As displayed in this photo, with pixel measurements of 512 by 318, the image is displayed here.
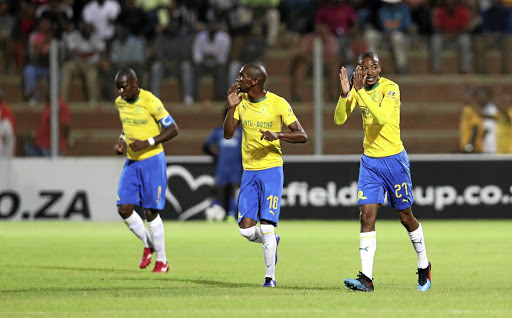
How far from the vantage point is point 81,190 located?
22.4 m

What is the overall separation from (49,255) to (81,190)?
691cm

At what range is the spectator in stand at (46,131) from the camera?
21766 mm

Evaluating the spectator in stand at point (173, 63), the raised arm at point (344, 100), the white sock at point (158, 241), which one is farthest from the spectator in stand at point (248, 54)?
the raised arm at point (344, 100)

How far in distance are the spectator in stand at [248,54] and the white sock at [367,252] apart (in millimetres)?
11014

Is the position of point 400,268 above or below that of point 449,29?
below

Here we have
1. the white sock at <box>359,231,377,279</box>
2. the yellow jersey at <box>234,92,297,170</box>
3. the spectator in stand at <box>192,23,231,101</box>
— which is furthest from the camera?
the spectator in stand at <box>192,23,231,101</box>

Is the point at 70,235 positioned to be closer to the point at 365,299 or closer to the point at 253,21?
the point at 253,21

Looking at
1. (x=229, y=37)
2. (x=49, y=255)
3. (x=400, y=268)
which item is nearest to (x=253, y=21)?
(x=229, y=37)

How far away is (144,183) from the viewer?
13492 mm

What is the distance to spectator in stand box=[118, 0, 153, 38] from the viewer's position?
23.4 m

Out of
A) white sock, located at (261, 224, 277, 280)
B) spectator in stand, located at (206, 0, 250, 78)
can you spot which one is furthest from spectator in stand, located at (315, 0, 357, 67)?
white sock, located at (261, 224, 277, 280)

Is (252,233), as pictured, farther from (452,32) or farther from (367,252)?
(452,32)

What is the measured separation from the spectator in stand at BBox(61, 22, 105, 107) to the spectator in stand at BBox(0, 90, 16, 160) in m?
1.12

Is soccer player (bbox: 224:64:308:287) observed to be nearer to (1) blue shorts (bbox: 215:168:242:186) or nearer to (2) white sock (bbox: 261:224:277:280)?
(2) white sock (bbox: 261:224:277:280)
